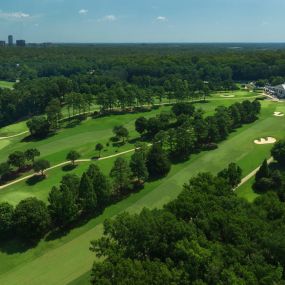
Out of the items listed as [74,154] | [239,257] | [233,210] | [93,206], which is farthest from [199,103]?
[239,257]

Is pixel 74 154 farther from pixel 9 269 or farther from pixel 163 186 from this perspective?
pixel 9 269

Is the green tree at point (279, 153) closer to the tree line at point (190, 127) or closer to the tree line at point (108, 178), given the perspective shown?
the tree line at point (108, 178)

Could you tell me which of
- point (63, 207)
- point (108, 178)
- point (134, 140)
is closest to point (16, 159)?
point (108, 178)

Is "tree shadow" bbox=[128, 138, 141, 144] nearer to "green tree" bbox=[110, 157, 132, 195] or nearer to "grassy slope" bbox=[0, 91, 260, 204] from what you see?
"grassy slope" bbox=[0, 91, 260, 204]

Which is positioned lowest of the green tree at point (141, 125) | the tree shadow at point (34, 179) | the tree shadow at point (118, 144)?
the tree shadow at point (34, 179)

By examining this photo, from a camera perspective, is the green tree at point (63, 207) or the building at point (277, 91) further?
the building at point (277, 91)

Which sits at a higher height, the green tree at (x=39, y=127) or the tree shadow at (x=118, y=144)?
the green tree at (x=39, y=127)

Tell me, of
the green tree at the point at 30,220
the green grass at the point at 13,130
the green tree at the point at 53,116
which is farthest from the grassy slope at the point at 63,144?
the green tree at the point at 30,220

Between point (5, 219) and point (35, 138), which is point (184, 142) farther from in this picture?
point (35, 138)
